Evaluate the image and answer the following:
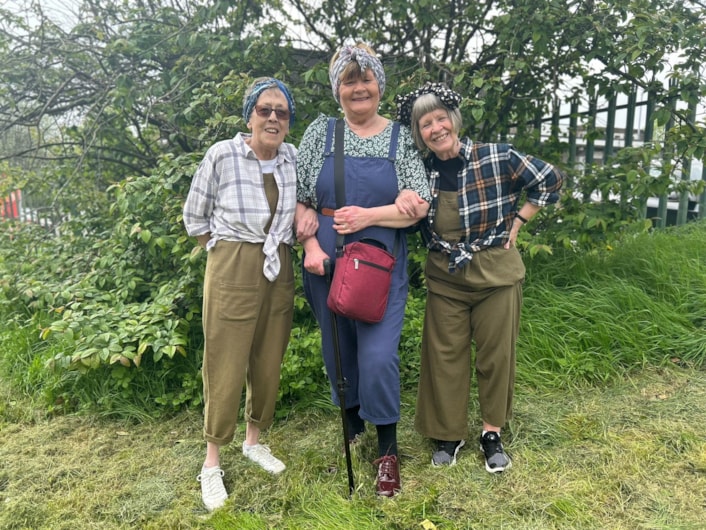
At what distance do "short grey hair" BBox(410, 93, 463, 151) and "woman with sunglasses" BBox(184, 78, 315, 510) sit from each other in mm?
554

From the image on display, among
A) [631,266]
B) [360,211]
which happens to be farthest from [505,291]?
[631,266]

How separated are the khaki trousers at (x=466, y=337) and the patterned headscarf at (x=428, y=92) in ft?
2.16

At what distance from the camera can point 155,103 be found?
13.1 feet

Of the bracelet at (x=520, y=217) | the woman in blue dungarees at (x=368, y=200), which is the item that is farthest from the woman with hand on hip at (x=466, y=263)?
the woman in blue dungarees at (x=368, y=200)

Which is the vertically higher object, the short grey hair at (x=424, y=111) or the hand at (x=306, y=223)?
the short grey hair at (x=424, y=111)

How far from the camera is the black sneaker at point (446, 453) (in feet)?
8.71

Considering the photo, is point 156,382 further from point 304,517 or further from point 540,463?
point 540,463

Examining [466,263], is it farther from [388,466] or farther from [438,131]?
[388,466]

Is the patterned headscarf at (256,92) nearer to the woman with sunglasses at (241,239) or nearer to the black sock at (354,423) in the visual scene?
the woman with sunglasses at (241,239)

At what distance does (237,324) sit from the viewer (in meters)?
2.43

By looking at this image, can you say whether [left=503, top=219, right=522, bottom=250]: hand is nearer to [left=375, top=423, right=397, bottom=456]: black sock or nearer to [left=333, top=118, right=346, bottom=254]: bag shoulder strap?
[left=333, top=118, right=346, bottom=254]: bag shoulder strap

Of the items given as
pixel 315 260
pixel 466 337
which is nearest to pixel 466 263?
pixel 466 337

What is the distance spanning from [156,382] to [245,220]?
1.66 metres

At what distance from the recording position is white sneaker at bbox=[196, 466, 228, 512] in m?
2.48
